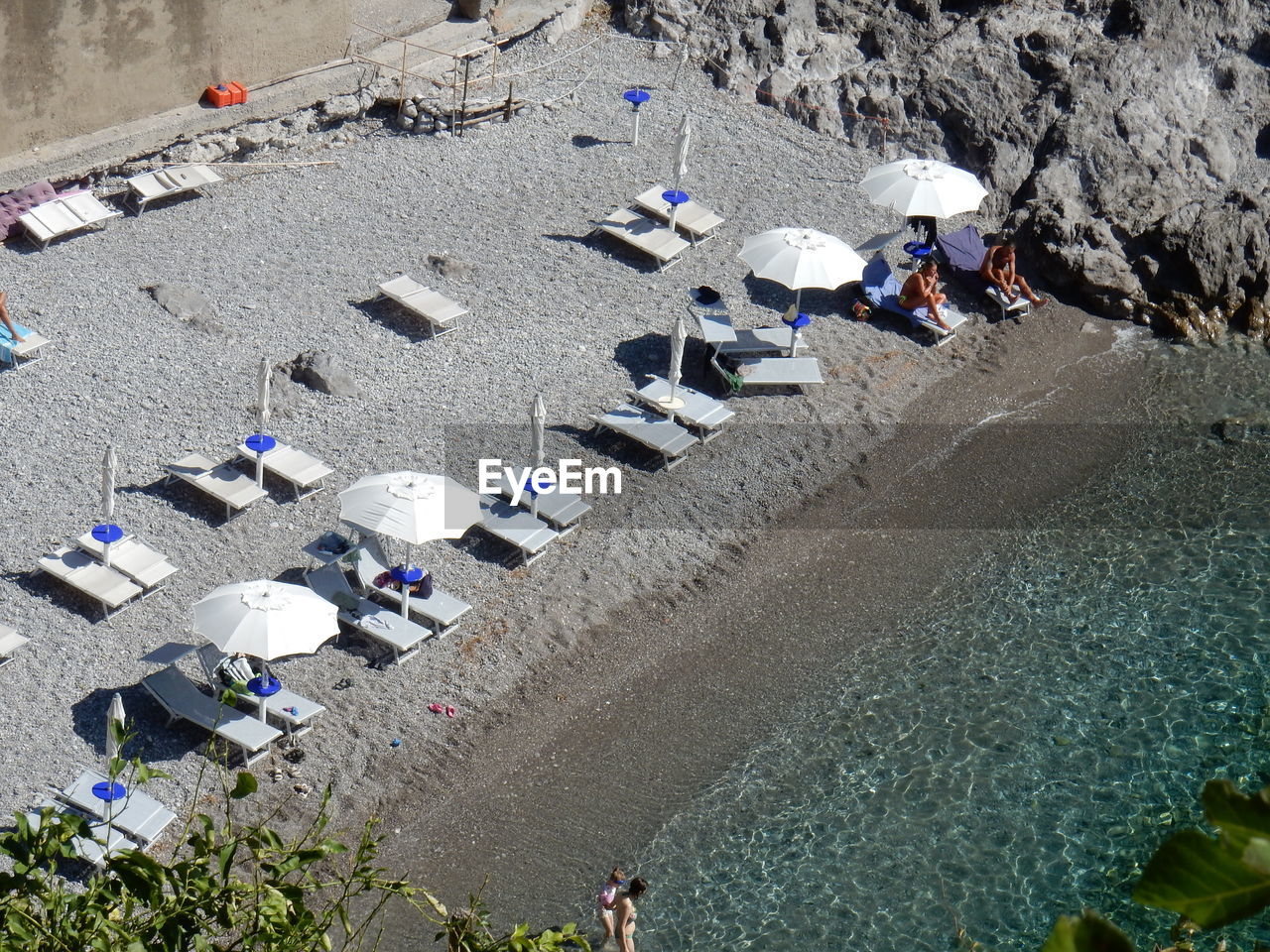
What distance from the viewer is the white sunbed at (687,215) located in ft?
67.5

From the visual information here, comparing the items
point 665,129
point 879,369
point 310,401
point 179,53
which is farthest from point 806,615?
point 179,53

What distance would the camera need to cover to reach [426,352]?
1823cm

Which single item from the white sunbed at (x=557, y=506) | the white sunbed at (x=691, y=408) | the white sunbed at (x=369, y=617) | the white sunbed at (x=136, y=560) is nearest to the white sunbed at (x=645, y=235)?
the white sunbed at (x=691, y=408)

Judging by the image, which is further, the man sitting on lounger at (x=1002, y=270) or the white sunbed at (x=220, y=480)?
the man sitting on lounger at (x=1002, y=270)

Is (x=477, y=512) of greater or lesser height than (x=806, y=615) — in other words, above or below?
above

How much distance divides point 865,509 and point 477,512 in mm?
4875

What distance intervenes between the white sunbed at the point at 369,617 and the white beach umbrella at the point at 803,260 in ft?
21.5

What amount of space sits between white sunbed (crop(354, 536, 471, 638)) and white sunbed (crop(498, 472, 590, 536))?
1.52 metres

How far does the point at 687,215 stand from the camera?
20.7 m

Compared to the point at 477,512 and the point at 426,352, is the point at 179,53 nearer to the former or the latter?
the point at 426,352

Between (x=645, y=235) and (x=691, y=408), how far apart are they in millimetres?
3765

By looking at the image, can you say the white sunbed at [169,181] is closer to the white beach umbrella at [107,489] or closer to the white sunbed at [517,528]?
the white beach umbrella at [107,489]

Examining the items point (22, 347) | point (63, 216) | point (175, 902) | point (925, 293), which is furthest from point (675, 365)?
point (175, 902)

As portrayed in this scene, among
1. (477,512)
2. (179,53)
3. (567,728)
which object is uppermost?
(179,53)
